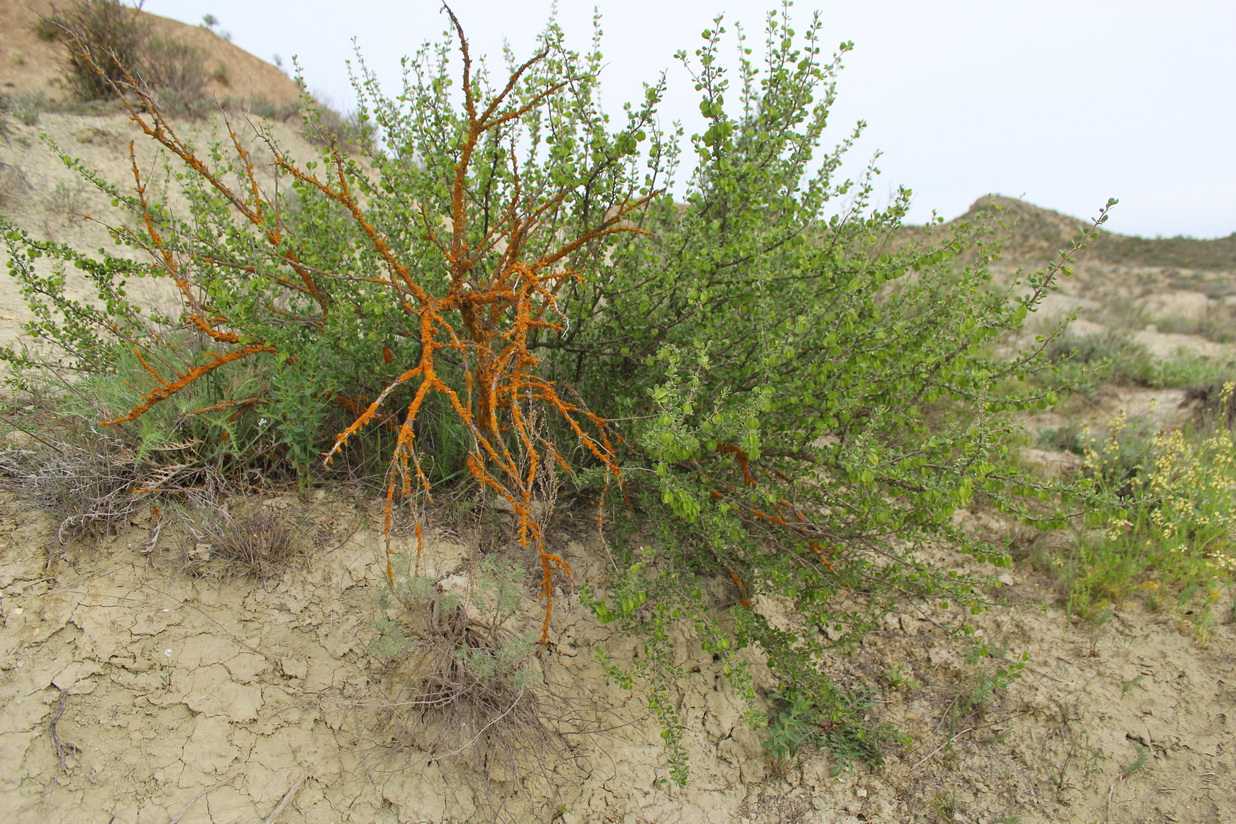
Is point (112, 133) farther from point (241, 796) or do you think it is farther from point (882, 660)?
point (882, 660)

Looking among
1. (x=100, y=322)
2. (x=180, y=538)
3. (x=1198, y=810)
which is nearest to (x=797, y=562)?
(x=1198, y=810)

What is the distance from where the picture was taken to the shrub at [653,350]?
7.43ft

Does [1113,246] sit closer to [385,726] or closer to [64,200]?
[385,726]

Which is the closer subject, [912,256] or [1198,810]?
[1198,810]

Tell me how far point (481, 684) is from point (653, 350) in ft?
4.91

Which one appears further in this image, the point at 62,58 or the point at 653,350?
the point at 62,58

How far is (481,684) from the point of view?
7.45 feet

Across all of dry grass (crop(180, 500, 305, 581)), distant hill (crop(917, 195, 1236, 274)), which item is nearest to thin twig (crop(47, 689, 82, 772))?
dry grass (crop(180, 500, 305, 581))

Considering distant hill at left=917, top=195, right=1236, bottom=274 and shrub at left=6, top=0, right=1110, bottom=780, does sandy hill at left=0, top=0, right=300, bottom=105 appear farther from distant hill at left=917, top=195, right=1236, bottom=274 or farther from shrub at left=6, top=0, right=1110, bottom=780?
distant hill at left=917, top=195, right=1236, bottom=274

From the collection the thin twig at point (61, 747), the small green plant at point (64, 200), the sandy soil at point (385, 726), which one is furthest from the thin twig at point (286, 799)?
the small green plant at point (64, 200)

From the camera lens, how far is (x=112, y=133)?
702 cm

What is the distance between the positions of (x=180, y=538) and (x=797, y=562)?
2325mm

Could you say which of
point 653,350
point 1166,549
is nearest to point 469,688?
point 653,350

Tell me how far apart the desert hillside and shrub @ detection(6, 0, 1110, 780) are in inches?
6.3
